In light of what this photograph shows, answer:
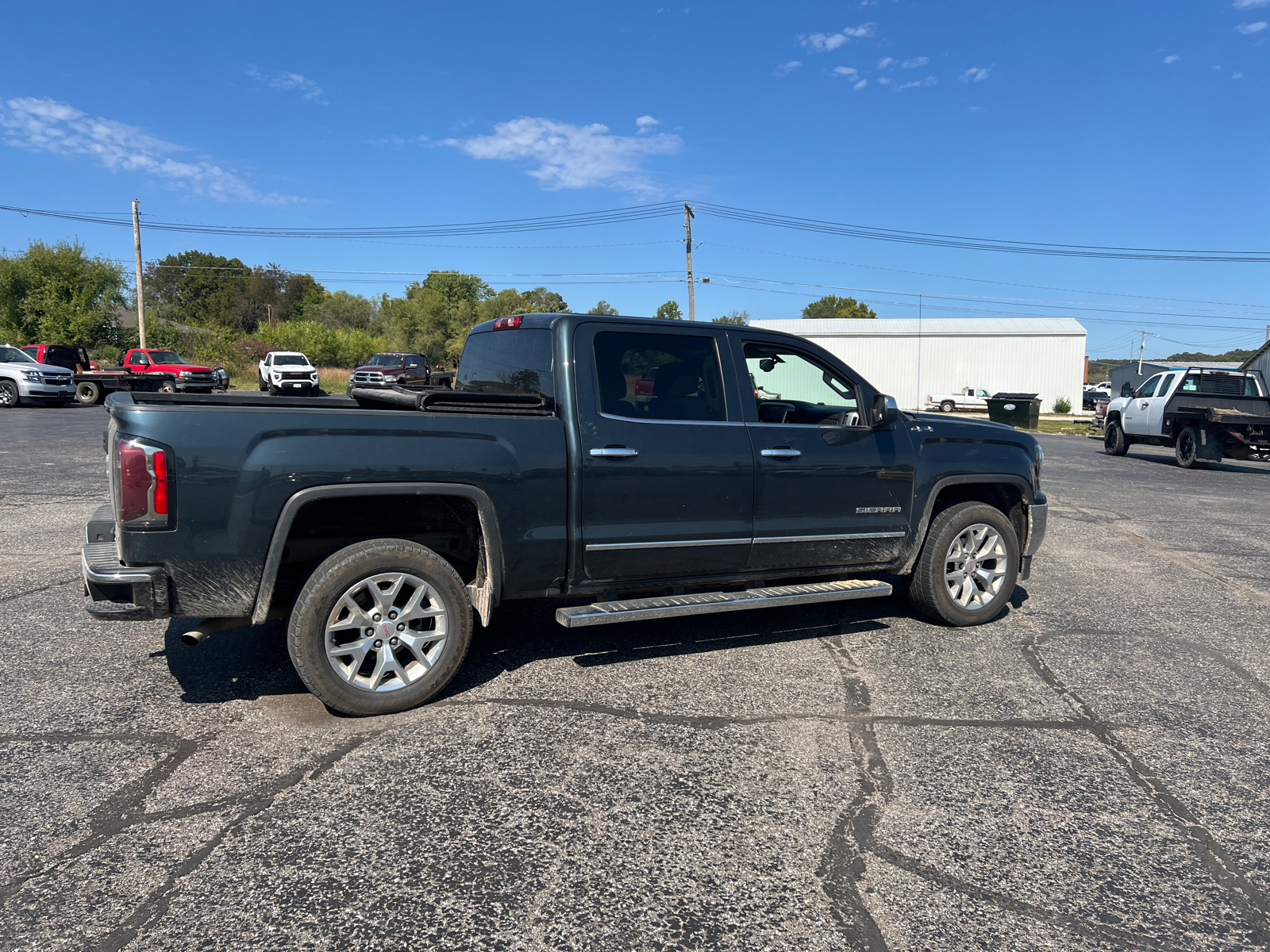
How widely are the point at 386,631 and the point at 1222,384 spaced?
19.9 meters

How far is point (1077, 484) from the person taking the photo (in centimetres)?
1362

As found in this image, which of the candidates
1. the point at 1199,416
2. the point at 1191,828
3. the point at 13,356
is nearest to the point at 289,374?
the point at 13,356

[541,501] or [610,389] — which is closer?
[541,501]

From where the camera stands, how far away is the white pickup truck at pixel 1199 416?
16.3 metres

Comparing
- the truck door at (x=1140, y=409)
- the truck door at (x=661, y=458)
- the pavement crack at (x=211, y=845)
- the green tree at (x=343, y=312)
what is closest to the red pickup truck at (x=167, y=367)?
the truck door at (x=1140, y=409)

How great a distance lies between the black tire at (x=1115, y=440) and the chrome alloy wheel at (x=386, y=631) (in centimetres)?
2040

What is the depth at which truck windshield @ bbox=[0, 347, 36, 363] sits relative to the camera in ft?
87.0

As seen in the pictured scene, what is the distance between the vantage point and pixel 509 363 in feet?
16.0

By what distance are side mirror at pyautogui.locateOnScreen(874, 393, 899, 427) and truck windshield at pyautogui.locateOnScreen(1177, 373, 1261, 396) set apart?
16.4 metres

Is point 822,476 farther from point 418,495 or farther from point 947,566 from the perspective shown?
point 418,495

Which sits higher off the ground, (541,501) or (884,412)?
(884,412)

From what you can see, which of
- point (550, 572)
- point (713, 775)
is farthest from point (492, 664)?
point (713, 775)

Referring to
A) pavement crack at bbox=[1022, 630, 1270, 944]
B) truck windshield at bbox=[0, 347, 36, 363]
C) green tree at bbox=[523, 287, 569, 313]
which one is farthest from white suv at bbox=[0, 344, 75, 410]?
green tree at bbox=[523, 287, 569, 313]

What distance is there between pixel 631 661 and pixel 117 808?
8.36ft
